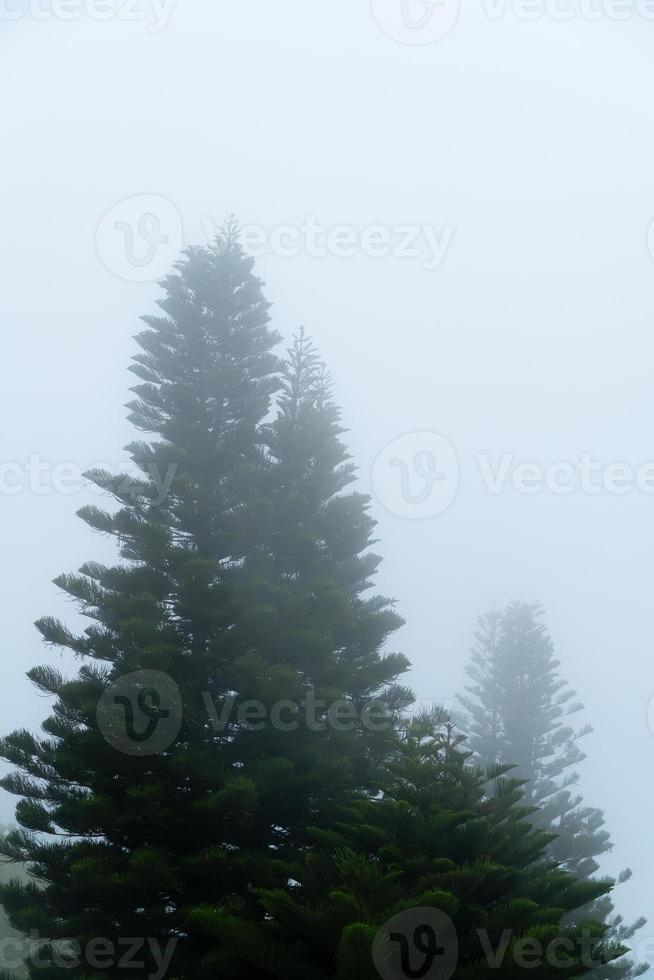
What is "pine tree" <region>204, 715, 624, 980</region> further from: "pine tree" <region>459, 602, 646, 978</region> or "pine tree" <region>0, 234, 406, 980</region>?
"pine tree" <region>459, 602, 646, 978</region>

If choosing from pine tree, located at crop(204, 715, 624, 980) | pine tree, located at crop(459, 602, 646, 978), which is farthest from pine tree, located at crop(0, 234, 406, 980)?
pine tree, located at crop(459, 602, 646, 978)

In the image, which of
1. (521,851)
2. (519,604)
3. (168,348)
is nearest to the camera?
(521,851)

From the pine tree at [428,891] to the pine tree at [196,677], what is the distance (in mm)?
625

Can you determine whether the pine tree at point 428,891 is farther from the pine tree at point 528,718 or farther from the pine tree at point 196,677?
the pine tree at point 528,718

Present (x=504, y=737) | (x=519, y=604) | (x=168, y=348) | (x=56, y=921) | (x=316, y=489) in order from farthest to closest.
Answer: (x=519, y=604), (x=504, y=737), (x=168, y=348), (x=316, y=489), (x=56, y=921)

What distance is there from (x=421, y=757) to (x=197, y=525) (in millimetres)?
4784

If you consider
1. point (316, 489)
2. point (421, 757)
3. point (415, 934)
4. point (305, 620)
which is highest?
point (316, 489)

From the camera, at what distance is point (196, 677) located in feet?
30.2

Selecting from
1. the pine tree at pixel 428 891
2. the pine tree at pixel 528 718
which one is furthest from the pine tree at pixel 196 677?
the pine tree at pixel 528 718

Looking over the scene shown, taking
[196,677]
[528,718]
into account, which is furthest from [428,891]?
[528,718]

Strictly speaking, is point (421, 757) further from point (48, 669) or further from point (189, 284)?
point (189, 284)

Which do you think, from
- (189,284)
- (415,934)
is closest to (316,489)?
(189,284)

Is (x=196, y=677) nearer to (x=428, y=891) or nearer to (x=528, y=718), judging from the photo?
(x=428, y=891)

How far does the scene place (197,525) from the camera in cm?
1050
